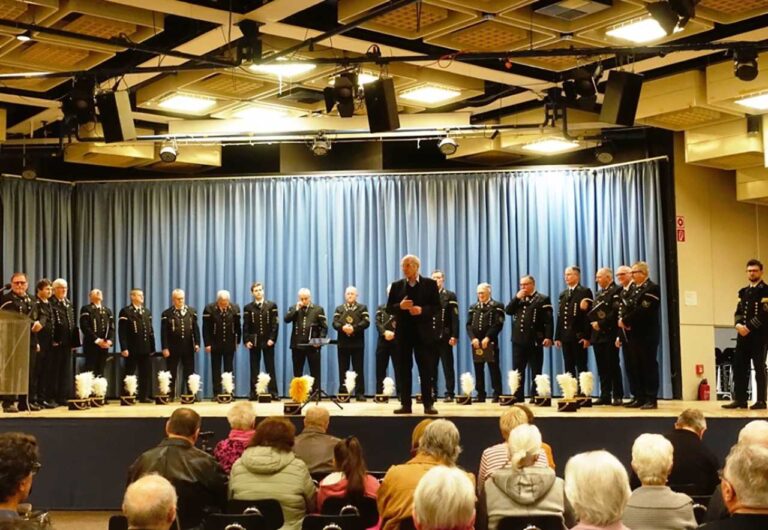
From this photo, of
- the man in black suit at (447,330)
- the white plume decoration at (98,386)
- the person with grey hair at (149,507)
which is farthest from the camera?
the man in black suit at (447,330)

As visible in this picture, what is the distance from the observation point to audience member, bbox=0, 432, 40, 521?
3246 mm

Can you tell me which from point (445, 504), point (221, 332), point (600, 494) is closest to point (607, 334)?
point (221, 332)

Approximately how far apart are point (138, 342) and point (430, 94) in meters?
4.93

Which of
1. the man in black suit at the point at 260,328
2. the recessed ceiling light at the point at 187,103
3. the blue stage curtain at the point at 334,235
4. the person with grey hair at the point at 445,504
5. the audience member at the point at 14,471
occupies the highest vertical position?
the recessed ceiling light at the point at 187,103

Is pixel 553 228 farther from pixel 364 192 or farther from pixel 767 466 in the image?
pixel 767 466

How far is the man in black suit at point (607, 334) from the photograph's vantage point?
10633mm

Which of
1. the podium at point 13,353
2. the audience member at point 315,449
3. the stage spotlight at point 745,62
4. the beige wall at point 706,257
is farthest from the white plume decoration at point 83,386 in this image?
the stage spotlight at point 745,62

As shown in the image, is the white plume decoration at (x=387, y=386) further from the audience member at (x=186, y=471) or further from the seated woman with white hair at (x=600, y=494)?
the seated woman with white hair at (x=600, y=494)

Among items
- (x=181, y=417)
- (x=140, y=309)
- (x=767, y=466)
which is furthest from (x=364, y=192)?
(x=767, y=466)

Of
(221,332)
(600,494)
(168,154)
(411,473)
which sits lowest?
(411,473)

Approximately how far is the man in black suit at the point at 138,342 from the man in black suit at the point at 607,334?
5.68 meters

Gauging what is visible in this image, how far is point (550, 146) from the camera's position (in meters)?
13.0

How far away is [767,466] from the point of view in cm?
304

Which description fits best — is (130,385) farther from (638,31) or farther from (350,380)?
(638,31)
